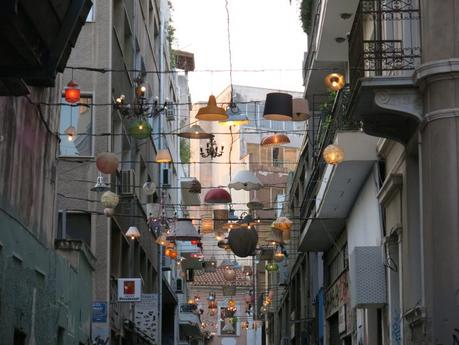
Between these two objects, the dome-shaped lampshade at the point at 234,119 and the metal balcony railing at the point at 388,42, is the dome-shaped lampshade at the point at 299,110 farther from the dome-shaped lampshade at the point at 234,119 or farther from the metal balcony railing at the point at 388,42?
the metal balcony railing at the point at 388,42

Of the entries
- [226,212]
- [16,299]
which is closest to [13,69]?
[16,299]

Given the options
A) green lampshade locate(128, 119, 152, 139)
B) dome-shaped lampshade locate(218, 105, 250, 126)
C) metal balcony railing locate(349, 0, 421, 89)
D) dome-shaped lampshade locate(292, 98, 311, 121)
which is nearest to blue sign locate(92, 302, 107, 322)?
green lampshade locate(128, 119, 152, 139)

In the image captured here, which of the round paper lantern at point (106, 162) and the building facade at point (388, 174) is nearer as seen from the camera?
the building facade at point (388, 174)

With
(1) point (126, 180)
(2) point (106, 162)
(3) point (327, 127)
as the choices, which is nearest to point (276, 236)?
(1) point (126, 180)

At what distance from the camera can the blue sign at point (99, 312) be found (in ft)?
88.8

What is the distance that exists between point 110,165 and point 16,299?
6.49 m

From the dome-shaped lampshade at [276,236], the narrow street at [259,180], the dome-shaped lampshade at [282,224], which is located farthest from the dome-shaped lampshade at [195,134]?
the dome-shaped lampshade at [276,236]

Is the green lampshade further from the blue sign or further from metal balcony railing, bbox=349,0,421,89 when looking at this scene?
metal balcony railing, bbox=349,0,421,89

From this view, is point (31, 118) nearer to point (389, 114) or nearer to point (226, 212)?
point (389, 114)

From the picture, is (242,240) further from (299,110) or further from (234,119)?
(299,110)

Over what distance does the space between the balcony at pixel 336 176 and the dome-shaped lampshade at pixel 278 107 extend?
109cm

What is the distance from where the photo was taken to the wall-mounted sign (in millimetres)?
28906

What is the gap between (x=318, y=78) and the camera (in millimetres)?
29953

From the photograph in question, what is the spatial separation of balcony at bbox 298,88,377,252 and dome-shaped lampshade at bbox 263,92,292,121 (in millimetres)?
1089
